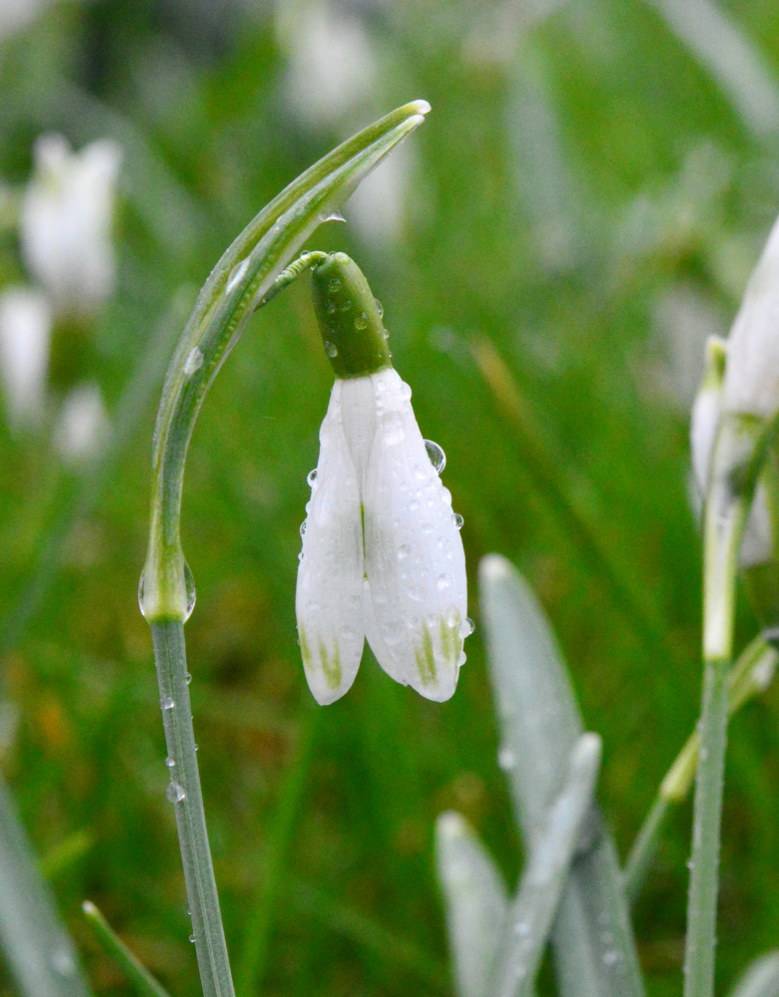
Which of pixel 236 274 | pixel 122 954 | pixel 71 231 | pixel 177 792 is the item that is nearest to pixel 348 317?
pixel 236 274

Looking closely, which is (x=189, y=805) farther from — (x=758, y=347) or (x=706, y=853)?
(x=758, y=347)

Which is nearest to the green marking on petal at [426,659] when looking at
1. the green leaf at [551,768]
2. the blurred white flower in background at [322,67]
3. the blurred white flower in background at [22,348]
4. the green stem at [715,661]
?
the green stem at [715,661]

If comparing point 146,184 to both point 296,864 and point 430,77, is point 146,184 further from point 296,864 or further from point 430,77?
point 296,864

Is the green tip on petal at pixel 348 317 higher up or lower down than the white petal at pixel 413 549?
higher up

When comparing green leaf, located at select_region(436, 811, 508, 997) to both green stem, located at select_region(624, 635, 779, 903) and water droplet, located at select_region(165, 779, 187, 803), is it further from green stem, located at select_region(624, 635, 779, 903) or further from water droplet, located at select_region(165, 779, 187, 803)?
water droplet, located at select_region(165, 779, 187, 803)

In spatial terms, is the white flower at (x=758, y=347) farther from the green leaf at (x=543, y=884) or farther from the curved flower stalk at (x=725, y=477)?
the green leaf at (x=543, y=884)

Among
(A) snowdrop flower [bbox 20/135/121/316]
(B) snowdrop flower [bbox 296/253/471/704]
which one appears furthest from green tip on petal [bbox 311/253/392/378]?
(A) snowdrop flower [bbox 20/135/121/316]

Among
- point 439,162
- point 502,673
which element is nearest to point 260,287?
point 502,673
